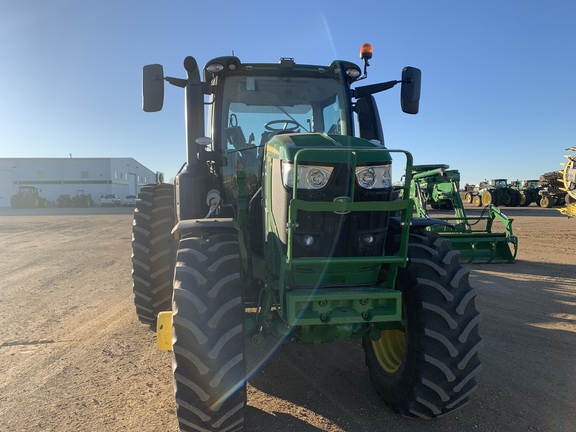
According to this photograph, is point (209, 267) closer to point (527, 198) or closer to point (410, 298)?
point (410, 298)

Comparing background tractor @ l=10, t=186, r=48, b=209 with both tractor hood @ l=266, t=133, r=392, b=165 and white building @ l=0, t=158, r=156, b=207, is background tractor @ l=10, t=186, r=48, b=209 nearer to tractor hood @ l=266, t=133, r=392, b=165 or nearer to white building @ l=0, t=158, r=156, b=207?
white building @ l=0, t=158, r=156, b=207

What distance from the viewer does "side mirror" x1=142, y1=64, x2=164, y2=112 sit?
3.56 m

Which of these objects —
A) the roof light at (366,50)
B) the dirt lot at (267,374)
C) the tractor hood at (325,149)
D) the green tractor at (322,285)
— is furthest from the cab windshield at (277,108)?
the dirt lot at (267,374)

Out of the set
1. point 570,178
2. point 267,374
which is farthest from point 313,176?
point 570,178

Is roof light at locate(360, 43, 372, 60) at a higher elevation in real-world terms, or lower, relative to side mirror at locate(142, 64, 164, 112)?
higher

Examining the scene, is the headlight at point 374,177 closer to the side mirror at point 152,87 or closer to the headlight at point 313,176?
the headlight at point 313,176

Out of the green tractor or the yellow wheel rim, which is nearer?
the green tractor

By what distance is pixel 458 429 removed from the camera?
2.90 metres

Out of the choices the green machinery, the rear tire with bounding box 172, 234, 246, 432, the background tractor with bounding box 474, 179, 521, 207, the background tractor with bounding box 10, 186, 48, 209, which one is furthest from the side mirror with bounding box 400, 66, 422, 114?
the background tractor with bounding box 10, 186, 48, 209

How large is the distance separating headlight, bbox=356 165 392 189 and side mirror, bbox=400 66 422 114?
143 cm

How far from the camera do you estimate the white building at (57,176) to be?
4719cm

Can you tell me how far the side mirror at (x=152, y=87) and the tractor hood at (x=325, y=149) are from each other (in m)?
1.28

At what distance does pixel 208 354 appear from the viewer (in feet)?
8.23

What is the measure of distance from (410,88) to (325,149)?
177cm
